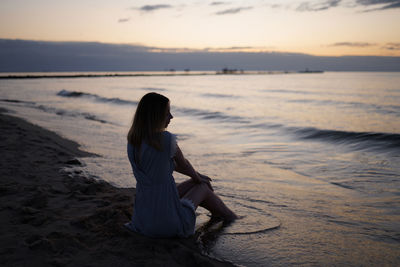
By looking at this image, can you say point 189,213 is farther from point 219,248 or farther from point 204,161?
point 204,161

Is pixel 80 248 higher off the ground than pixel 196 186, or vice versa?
pixel 196 186

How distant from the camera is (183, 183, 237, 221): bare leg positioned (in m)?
3.84

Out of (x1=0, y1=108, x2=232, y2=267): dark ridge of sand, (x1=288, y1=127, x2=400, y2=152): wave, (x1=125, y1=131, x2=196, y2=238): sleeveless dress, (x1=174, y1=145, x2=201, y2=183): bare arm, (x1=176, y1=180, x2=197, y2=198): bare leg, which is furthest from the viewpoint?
(x1=288, y1=127, x2=400, y2=152): wave

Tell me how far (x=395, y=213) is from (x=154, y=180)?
3675mm

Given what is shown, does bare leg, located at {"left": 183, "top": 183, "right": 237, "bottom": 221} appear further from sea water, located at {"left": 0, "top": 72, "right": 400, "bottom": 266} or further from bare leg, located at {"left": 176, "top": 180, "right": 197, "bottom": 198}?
sea water, located at {"left": 0, "top": 72, "right": 400, "bottom": 266}

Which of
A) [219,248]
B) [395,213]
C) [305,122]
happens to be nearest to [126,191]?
[219,248]

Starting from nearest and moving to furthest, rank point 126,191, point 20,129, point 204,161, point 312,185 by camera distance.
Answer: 1. point 126,191
2. point 312,185
3. point 204,161
4. point 20,129

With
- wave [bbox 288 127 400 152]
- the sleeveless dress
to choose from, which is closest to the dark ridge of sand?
the sleeveless dress

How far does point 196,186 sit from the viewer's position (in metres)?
3.93

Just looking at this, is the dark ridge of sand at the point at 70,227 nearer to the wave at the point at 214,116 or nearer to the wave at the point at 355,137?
the wave at the point at 355,137

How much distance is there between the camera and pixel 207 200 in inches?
163

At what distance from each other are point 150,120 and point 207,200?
4.77 feet

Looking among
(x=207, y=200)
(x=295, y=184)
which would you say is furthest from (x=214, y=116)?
(x=207, y=200)

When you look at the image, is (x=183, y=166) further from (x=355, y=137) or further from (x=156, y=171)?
(x=355, y=137)
